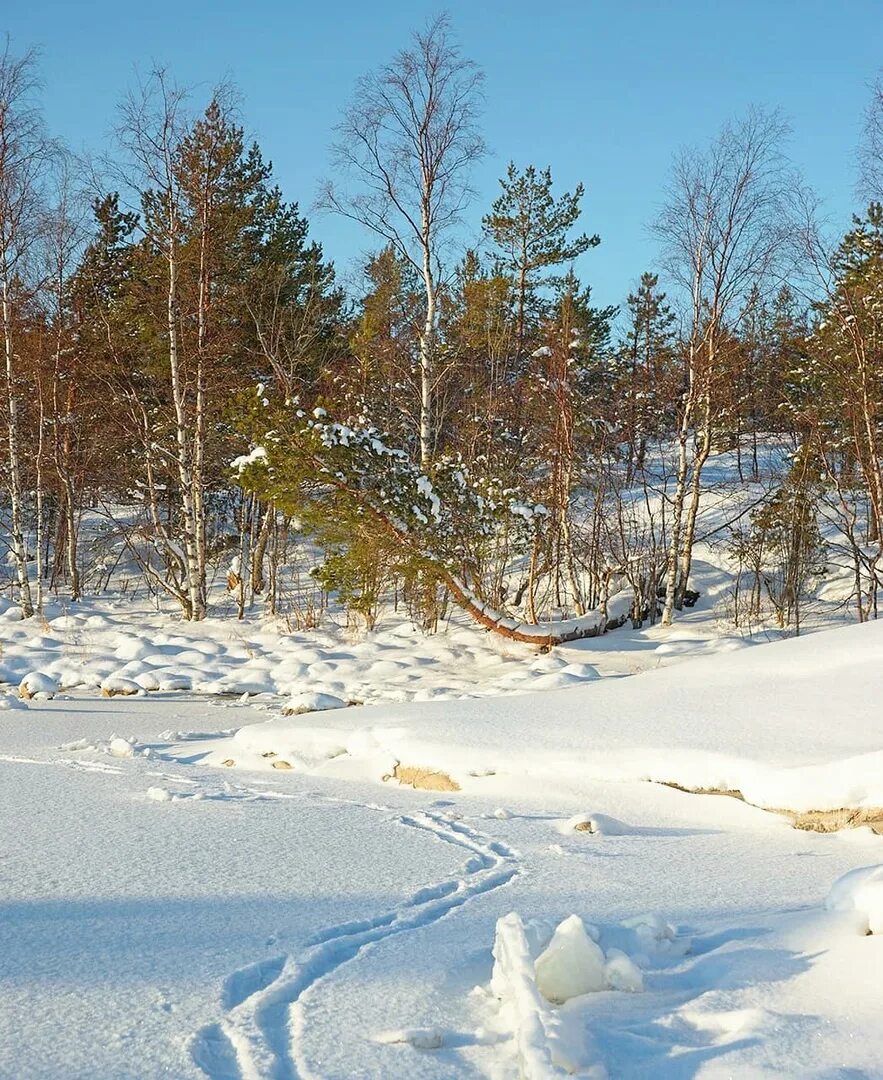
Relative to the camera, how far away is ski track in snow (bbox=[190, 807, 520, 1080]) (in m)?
2.04

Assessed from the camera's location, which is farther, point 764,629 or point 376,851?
point 764,629

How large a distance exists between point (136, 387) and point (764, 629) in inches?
489

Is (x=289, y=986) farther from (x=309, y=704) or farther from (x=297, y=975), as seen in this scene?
(x=309, y=704)

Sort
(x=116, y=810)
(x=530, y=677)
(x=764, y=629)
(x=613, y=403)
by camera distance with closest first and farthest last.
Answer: (x=116, y=810)
(x=530, y=677)
(x=764, y=629)
(x=613, y=403)

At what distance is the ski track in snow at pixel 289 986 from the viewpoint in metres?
2.04

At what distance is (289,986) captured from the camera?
2.44 metres

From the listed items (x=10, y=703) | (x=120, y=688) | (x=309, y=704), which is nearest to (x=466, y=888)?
(x=309, y=704)

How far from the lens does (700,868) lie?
3748mm

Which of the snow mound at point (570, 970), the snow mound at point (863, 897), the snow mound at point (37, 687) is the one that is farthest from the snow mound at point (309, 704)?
the snow mound at point (570, 970)

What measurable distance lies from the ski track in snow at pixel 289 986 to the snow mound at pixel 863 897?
1.17m

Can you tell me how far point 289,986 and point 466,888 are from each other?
113 centimetres

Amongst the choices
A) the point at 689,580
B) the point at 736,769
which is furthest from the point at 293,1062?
the point at 689,580

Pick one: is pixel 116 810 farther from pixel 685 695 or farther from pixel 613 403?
pixel 613 403

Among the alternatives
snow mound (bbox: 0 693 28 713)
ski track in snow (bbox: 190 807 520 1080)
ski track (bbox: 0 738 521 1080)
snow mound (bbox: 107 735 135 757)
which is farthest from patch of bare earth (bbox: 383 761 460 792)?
snow mound (bbox: 0 693 28 713)
